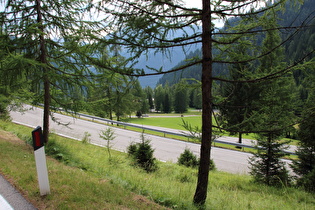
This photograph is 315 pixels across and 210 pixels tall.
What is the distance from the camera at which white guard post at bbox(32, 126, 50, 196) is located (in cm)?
325

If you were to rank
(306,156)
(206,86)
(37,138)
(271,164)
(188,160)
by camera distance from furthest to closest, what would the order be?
(188,160), (306,156), (271,164), (206,86), (37,138)

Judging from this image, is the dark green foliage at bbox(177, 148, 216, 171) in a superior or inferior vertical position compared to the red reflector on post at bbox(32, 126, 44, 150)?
inferior

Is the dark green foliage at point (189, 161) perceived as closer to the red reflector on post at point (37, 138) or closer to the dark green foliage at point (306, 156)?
the dark green foliage at point (306, 156)

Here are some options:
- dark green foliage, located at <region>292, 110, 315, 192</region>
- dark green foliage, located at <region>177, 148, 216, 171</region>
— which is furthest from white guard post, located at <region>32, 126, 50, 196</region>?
dark green foliage, located at <region>292, 110, 315, 192</region>

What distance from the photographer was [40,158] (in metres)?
3.31

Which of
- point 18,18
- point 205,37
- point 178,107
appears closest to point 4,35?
point 18,18

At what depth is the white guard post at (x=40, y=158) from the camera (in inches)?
128

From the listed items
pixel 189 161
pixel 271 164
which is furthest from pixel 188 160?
pixel 271 164

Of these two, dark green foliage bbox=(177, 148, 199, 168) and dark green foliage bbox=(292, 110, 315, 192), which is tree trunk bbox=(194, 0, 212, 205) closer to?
dark green foliage bbox=(292, 110, 315, 192)

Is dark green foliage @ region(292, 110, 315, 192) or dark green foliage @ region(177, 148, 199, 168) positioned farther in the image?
dark green foliage @ region(177, 148, 199, 168)

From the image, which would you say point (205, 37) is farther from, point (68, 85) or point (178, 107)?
point (178, 107)

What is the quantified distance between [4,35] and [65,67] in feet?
7.37

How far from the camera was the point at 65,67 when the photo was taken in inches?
321

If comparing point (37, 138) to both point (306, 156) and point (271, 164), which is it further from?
point (306, 156)
